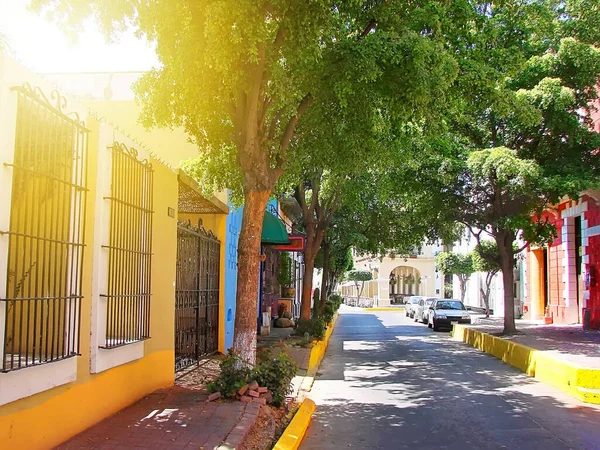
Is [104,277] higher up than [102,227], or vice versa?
[102,227]

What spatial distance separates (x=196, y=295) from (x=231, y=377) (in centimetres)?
377

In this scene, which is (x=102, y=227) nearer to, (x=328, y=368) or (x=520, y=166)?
(x=328, y=368)

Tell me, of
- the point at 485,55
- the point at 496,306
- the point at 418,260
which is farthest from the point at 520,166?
the point at 418,260

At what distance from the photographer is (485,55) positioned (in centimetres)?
961

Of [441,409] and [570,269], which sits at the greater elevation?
[570,269]

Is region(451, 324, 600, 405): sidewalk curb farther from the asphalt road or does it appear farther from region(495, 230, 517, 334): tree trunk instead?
region(495, 230, 517, 334): tree trunk

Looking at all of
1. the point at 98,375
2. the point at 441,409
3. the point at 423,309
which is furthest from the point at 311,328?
the point at 423,309

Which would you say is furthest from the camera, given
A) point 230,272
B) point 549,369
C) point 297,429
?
point 230,272

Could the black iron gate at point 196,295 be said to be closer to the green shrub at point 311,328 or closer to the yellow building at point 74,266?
the yellow building at point 74,266

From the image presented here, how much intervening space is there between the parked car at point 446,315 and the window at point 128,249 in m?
21.7

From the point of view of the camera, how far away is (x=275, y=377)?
7887 millimetres

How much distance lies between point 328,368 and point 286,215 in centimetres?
1656

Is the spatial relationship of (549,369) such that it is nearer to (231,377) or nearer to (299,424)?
(299,424)

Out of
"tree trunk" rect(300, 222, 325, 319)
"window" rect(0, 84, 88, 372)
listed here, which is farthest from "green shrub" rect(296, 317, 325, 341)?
"window" rect(0, 84, 88, 372)
